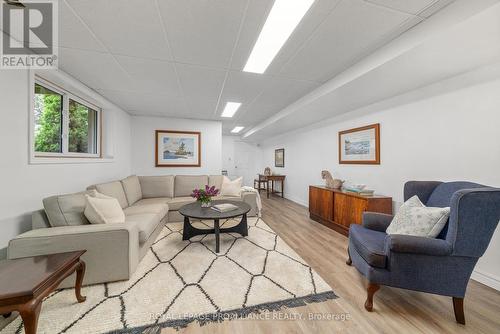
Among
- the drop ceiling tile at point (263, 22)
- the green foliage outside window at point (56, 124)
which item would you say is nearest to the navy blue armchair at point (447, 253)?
the drop ceiling tile at point (263, 22)

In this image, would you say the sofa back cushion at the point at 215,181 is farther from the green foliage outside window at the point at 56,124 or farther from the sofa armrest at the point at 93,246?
the sofa armrest at the point at 93,246

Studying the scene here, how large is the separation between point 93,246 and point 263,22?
2.48 metres

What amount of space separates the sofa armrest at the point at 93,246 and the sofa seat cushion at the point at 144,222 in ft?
Result: 0.70

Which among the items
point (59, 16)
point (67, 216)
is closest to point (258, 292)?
point (67, 216)

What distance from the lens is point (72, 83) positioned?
2.42 metres

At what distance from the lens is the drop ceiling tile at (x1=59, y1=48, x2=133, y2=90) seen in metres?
1.96

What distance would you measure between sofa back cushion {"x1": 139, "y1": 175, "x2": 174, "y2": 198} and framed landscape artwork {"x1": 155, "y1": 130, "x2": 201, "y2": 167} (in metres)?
0.83

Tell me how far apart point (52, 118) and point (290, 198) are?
5.49m

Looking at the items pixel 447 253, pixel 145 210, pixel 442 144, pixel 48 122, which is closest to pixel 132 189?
pixel 145 210

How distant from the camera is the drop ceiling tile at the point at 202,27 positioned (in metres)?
1.36

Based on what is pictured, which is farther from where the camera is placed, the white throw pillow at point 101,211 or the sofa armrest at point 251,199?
the sofa armrest at point 251,199

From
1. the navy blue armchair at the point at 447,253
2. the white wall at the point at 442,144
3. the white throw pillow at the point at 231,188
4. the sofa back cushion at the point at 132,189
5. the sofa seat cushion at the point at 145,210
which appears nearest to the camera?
the navy blue armchair at the point at 447,253

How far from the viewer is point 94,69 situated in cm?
224

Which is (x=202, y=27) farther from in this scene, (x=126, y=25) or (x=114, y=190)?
(x=114, y=190)
